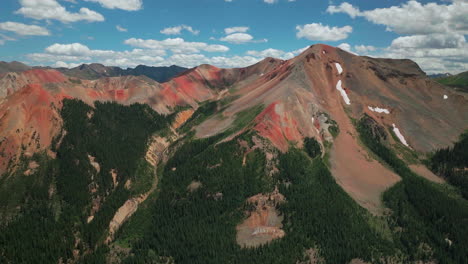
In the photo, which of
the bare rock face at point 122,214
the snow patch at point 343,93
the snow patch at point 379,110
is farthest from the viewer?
the snow patch at point 343,93

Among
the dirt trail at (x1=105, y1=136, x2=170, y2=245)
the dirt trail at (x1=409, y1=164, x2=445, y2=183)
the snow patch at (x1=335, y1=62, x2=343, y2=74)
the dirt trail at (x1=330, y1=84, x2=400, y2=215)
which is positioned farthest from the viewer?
the snow patch at (x1=335, y1=62, x2=343, y2=74)

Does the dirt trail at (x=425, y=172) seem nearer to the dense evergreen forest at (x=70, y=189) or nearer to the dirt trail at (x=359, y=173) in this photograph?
the dirt trail at (x=359, y=173)

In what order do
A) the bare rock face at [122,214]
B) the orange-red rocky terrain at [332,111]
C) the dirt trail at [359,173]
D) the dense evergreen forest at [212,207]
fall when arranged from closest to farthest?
the dense evergreen forest at [212,207], the bare rock face at [122,214], the dirt trail at [359,173], the orange-red rocky terrain at [332,111]

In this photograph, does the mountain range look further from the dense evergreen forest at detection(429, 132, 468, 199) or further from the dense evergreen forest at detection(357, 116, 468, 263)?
the dense evergreen forest at detection(429, 132, 468, 199)

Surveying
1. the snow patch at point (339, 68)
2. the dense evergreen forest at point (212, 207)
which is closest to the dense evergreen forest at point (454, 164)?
the dense evergreen forest at point (212, 207)

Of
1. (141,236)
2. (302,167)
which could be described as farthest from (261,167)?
(141,236)

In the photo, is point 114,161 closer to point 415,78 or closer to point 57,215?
point 57,215

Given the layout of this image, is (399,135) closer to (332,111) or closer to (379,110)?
(379,110)

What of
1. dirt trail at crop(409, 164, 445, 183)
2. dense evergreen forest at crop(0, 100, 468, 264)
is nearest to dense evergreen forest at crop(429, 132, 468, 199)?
dense evergreen forest at crop(0, 100, 468, 264)

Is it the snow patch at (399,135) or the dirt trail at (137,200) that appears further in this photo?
the snow patch at (399,135)
